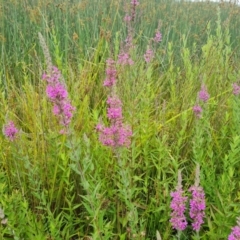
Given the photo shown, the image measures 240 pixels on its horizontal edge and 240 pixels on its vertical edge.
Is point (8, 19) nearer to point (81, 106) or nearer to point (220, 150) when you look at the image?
point (81, 106)

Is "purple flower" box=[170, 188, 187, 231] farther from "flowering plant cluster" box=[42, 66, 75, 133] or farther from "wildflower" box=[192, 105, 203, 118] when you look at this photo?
"wildflower" box=[192, 105, 203, 118]

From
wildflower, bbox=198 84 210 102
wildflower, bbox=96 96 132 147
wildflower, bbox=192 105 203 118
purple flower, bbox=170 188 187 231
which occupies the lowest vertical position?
purple flower, bbox=170 188 187 231

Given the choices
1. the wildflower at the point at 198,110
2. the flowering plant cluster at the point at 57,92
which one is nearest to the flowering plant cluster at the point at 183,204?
the flowering plant cluster at the point at 57,92

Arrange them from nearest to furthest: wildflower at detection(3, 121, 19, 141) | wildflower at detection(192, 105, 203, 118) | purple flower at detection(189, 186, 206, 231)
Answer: purple flower at detection(189, 186, 206, 231) < wildflower at detection(3, 121, 19, 141) < wildflower at detection(192, 105, 203, 118)

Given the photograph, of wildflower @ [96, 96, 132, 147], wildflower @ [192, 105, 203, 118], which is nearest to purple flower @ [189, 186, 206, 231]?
wildflower @ [96, 96, 132, 147]

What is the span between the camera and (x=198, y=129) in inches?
82.9

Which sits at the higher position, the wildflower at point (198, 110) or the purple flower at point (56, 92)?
the purple flower at point (56, 92)

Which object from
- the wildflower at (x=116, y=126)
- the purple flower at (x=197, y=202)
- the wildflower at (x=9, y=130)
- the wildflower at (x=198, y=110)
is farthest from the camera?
the wildflower at (x=198, y=110)

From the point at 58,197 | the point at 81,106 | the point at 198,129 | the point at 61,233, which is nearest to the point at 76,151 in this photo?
the point at 61,233

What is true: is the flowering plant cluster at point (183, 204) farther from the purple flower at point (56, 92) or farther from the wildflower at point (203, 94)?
the wildflower at point (203, 94)

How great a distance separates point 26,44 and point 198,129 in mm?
2777

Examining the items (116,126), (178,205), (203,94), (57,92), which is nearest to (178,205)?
(178,205)

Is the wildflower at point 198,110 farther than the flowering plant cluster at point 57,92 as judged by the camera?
Yes

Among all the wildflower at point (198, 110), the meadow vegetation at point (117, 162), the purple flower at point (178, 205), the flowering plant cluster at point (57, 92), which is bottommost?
the meadow vegetation at point (117, 162)
